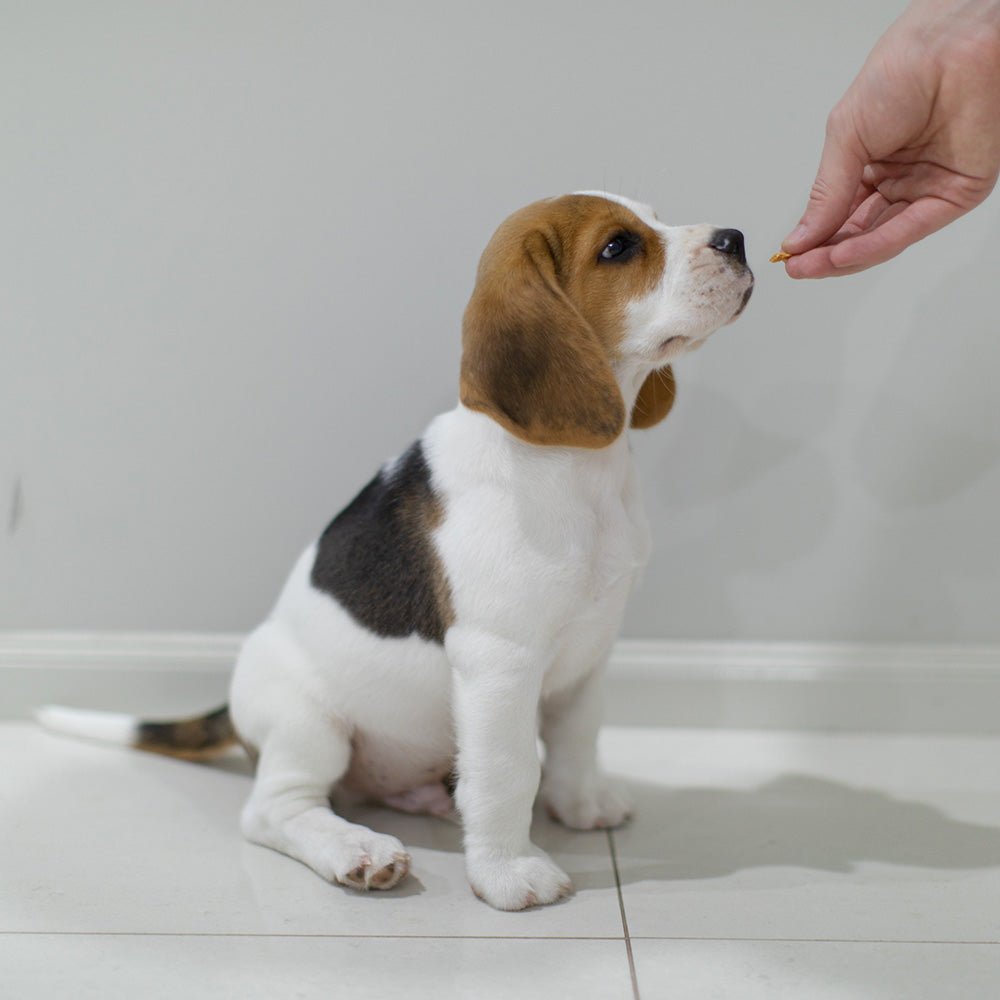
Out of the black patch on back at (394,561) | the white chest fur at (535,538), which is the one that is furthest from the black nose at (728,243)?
the black patch on back at (394,561)

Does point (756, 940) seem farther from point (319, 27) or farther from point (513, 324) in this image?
point (319, 27)

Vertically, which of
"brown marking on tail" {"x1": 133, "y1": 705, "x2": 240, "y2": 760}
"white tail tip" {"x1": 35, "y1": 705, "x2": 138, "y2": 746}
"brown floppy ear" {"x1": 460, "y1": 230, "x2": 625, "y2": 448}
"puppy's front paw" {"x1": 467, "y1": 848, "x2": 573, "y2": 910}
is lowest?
"white tail tip" {"x1": 35, "y1": 705, "x2": 138, "y2": 746}

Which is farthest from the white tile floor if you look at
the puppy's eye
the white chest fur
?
the puppy's eye

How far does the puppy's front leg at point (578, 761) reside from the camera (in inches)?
89.7

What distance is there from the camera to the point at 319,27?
2.67 meters

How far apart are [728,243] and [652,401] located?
1.32ft

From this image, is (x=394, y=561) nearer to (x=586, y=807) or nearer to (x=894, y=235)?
(x=586, y=807)

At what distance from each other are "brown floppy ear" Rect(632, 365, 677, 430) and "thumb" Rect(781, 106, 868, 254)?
1.27ft

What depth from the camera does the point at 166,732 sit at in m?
2.65

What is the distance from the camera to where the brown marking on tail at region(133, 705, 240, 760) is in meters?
2.61

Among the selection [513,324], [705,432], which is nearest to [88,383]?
[513,324]

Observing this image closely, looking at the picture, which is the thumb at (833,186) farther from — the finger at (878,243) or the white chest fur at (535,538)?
the white chest fur at (535,538)

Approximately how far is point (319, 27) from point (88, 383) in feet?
3.90

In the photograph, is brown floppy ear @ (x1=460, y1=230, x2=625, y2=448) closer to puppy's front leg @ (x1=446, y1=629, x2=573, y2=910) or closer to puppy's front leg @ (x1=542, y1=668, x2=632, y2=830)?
puppy's front leg @ (x1=446, y1=629, x2=573, y2=910)
